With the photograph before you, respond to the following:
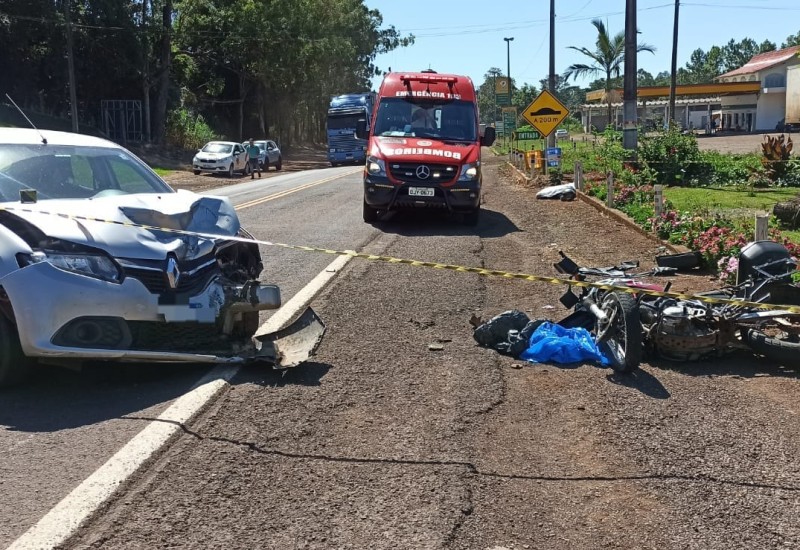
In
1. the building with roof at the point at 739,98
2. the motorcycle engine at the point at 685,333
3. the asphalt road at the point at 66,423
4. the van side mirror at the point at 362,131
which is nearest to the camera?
the asphalt road at the point at 66,423

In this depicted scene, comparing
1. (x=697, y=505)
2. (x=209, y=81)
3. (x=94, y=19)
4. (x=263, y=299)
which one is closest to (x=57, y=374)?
(x=263, y=299)

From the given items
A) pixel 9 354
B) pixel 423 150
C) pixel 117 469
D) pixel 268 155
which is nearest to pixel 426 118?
pixel 423 150

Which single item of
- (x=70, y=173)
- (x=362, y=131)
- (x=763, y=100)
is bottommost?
(x=70, y=173)

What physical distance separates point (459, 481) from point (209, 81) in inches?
2300

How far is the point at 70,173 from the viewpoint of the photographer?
21.5ft

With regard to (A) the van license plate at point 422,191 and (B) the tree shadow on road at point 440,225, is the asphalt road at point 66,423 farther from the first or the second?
(A) the van license plate at point 422,191

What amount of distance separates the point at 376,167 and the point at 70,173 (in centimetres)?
856

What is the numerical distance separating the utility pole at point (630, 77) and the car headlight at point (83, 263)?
639 inches

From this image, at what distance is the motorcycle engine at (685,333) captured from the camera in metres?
6.06

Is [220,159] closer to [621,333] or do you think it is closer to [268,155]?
[268,155]

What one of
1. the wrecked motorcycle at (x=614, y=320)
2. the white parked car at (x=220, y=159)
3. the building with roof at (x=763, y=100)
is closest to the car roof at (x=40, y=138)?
the wrecked motorcycle at (x=614, y=320)

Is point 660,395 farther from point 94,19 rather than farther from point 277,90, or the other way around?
point 277,90

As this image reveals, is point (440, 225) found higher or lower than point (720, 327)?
lower

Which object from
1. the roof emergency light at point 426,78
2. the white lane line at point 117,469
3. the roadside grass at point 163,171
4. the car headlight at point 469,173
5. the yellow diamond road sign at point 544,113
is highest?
the roof emergency light at point 426,78
